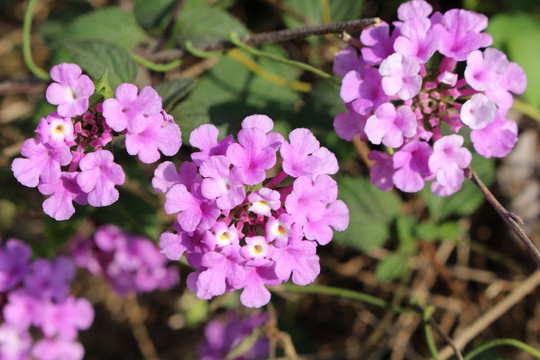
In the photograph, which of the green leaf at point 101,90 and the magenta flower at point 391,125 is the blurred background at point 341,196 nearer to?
the green leaf at point 101,90

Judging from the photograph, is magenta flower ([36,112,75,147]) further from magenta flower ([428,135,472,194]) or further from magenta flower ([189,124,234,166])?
magenta flower ([428,135,472,194])

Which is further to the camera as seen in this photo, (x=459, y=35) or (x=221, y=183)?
(x=459, y=35)

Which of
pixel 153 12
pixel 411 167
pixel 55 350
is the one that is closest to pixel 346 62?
pixel 411 167

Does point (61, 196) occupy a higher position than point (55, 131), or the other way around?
point (55, 131)

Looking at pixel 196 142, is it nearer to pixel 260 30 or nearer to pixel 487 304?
pixel 260 30

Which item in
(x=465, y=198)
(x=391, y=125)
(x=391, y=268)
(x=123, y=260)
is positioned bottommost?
(x=123, y=260)

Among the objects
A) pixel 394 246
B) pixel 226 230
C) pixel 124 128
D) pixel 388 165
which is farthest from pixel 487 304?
pixel 124 128

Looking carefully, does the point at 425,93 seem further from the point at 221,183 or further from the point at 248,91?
the point at 248,91
